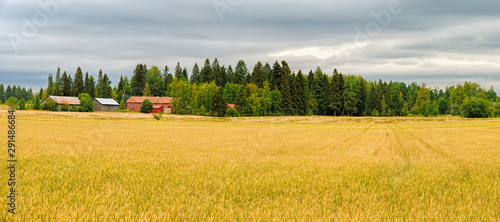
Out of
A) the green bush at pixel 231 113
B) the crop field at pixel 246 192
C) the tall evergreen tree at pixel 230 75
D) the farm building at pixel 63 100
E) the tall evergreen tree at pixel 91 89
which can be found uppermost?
the tall evergreen tree at pixel 230 75

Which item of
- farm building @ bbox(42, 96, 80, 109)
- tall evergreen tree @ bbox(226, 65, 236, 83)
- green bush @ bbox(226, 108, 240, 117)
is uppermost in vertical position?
tall evergreen tree @ bbox(226, 65, 236, 83)

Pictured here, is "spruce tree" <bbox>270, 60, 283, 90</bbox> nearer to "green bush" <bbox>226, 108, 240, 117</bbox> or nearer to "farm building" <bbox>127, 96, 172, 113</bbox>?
"green bush" <bbox>226, 108, 240, 117</bbox>

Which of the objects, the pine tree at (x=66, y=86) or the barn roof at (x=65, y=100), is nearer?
the barn roof at (x=65, y=100)

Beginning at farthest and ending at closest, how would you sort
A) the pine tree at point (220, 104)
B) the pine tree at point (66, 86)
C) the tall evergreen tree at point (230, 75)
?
1. the tall evergreen tree at point (230, 75)
2. the pine tree at point (66, 86)
3. the pine tree at point (220, 104)

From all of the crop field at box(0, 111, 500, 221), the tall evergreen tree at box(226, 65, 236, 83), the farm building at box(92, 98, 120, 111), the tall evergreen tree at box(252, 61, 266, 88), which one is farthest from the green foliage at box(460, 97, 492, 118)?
the farm building at box(92, 98, 120, 111)

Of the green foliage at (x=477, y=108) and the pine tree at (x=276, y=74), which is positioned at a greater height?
the pine tree at (x=276, y=74)

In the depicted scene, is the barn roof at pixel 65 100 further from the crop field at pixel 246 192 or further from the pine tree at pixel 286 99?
the crop field at pixel 246 192

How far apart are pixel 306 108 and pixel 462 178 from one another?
113m

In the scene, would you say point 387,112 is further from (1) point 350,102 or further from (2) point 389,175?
(2) point 389,175

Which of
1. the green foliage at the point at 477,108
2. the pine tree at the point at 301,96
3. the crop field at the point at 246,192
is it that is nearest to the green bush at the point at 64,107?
the pine tree at the point at 301,96

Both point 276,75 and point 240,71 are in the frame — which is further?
point 240,71

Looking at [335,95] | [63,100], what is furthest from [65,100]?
[335,95]

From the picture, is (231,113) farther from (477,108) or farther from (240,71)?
(477,108)

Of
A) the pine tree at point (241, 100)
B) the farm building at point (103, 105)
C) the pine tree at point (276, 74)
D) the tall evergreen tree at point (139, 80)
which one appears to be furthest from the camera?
the tall evergreen tree at point (139, 80)
